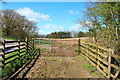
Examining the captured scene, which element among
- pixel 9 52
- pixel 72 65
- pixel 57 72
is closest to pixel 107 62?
pixel 57 72

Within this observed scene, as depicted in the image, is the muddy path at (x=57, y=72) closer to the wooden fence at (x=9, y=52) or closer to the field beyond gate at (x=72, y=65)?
the field beyond gate at (x=72, y=65)

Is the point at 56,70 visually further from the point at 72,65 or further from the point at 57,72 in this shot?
the point at 72,65

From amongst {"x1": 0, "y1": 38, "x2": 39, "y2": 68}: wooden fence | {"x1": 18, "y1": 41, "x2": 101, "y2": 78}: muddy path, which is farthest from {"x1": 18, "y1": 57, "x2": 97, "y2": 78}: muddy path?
{"x1": 0, "y1": 38, "x2": 39, "y2": 68}: wooden fence

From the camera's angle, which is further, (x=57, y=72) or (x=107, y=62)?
(x=57, y=72)

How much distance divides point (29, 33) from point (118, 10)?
68.8 feet

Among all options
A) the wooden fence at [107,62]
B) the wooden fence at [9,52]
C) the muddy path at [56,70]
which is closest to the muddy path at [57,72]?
the muddy path at [56,70]

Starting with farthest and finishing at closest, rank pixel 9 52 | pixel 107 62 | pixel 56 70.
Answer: pixel 56 70
pixel 9 52
pixel 107 62

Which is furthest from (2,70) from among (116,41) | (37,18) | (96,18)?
(37,18)

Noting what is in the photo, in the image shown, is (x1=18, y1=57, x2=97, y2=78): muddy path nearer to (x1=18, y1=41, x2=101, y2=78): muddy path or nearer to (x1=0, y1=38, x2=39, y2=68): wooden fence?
(x1=18, y1=41, x2=101, y2=78): muddy path

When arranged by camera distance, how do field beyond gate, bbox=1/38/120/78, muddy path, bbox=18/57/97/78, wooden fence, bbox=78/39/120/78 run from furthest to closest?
muddy path, bbox=18/57/97/78 → field beyond gate, bbox=1/38/120/78 → wooden fence, bbox=78/39/120/78

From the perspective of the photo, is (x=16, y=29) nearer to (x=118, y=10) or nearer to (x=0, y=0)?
(x=0, y=0)

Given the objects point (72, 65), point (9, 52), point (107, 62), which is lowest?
point (72, 65)

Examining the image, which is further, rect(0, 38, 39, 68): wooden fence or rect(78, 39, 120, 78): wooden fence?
rect(0, 38, 39, 68): wooden fence

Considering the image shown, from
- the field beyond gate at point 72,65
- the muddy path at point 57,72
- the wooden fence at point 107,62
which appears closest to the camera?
the wooden fence at point 107,62
